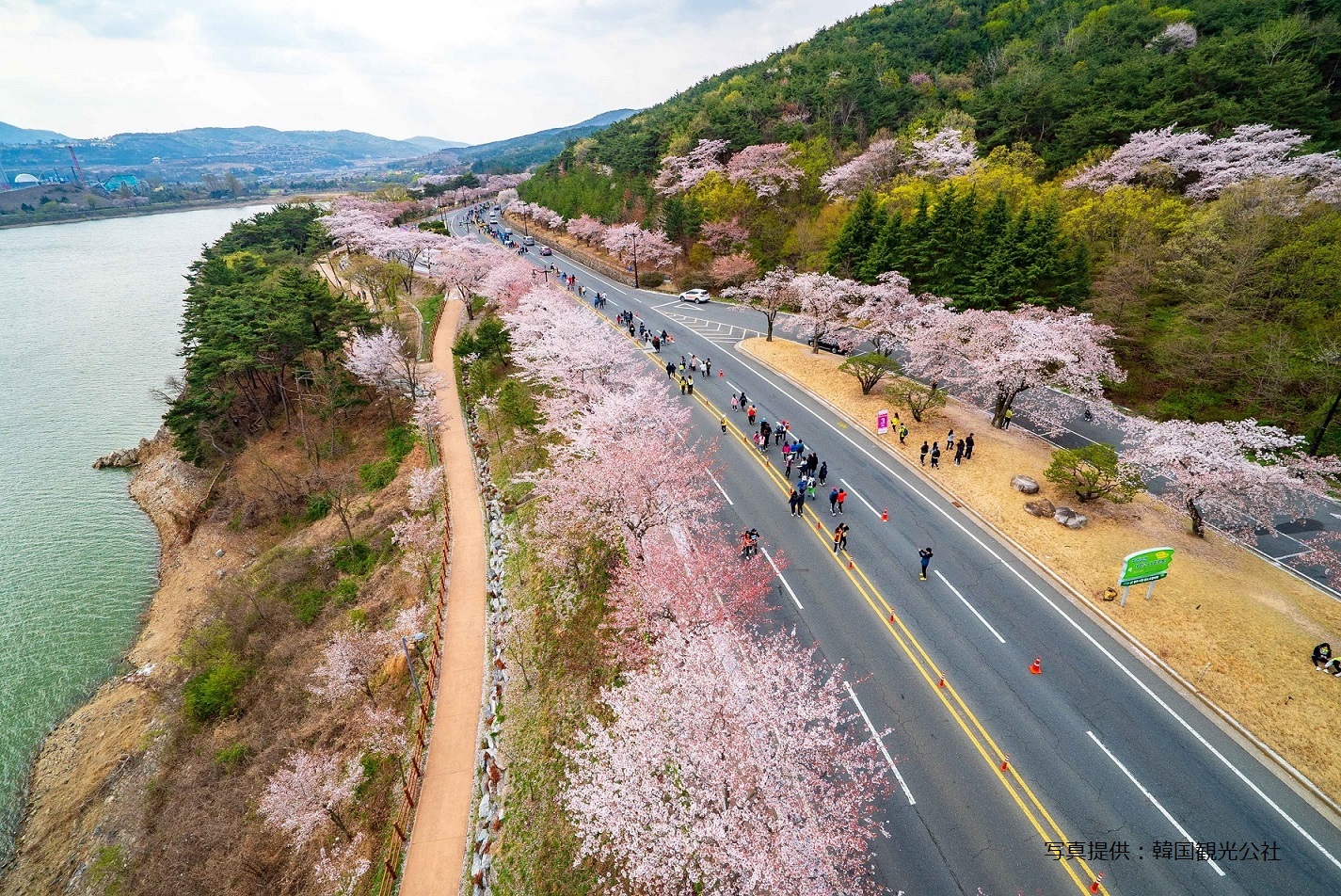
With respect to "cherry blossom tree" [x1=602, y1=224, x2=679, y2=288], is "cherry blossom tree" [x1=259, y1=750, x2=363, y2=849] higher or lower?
lower

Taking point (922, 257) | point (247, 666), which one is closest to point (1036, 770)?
point (247, 666)

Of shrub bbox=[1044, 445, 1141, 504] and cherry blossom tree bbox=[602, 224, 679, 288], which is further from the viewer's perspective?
cherry blossom tree bbox=[602, 224, 679, 288]

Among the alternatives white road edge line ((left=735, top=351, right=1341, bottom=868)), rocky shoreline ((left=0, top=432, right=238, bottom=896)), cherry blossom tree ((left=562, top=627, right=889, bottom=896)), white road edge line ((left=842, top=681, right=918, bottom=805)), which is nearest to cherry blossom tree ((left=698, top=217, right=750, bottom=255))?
white road edge line ((left=735, top=351, right=1341, bottom=868))

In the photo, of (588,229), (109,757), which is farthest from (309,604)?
(588,229)

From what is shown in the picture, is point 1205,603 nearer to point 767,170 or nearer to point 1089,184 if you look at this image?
point 1089,184

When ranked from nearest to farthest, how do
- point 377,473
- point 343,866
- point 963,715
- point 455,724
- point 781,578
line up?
point 343,866
point 963,715
point 455,724
point 781,578
point 377,473

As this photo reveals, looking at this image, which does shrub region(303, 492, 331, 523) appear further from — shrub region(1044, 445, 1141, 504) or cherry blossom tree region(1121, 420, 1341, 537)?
cherry blossom tree region(1121, 420, 1341, 537)

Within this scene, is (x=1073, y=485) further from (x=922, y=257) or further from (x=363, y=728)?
(x=363, y=728)

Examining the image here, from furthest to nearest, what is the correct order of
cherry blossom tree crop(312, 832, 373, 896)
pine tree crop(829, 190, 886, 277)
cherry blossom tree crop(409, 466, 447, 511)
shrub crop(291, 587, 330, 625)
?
pine tree crop(829, 190, 886, 277) < cherry blossom tree crop(409, 466, 447, 511) < shrub crop(291, 587, 330, 625) < cherry blossom tree crop(312, 832, 373, 896)
